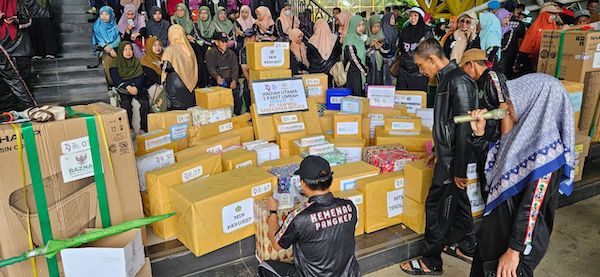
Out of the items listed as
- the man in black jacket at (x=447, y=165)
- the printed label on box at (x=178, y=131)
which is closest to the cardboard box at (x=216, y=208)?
the printed label on box at (x=178, y=131)

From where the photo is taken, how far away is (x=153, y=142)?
→ 263cm

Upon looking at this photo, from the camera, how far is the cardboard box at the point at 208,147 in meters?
2.64

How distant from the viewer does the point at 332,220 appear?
165 cm

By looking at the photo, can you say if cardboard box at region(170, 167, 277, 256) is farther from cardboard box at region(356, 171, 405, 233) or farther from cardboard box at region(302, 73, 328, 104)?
cardboard box at region(302, 73, 328, 104)

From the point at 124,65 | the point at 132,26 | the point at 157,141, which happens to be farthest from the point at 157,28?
the point at 157,141

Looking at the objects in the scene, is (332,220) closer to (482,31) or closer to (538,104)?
(538,104)

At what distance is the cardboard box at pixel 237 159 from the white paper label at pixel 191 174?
20 centimetres

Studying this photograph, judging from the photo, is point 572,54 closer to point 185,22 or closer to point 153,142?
point 153,142

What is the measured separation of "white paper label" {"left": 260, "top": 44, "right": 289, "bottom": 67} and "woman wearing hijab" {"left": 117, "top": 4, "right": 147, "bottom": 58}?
281 cm

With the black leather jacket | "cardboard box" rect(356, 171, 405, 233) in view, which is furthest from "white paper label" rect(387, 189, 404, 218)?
the black leather jacket

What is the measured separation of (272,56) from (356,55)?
78.4 inches

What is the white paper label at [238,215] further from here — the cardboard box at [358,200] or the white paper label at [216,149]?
the white paper label at [216,149]

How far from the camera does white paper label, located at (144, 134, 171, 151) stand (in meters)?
2.60

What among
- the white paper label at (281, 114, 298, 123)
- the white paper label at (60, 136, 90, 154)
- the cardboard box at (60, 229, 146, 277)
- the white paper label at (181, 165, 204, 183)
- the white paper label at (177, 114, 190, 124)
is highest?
the white paper label at (60, 136, 90, 154)
